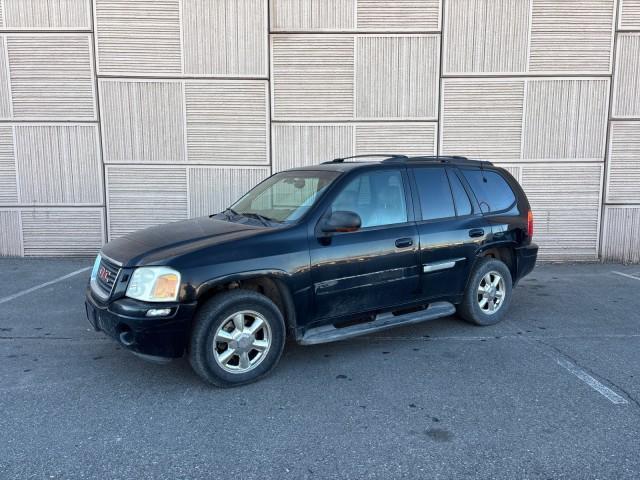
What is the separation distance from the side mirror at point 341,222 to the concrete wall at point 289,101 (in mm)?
4760

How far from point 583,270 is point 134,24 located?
8792mm

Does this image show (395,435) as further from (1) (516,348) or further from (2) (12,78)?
(2) (12,78)

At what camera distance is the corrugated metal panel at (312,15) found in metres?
8.33

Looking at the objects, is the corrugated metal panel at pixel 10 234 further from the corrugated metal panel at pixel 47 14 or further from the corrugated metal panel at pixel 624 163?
the corrugated metal panel at pixel 624 163

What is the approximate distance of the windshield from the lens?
14.4 feet

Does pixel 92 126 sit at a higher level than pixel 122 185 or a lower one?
higher

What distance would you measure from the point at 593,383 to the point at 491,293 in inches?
64.5

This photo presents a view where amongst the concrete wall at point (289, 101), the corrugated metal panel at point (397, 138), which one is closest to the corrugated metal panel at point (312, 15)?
the concrete wall at point (289, 101)

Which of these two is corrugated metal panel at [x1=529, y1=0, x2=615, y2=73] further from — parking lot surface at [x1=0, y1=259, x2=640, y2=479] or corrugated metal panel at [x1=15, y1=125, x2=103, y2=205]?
corrugated metal panel at [x1=15, y1=125, x2=103, y2=205]

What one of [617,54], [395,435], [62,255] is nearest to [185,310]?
[395,435]

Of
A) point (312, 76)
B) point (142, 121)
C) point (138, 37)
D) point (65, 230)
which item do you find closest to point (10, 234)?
point (65, 230)

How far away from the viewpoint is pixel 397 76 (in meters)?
8.52

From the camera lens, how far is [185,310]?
143 inches

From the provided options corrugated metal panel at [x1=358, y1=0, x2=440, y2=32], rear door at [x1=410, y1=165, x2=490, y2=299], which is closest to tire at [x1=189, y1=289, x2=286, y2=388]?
rear door at [x1=410, y1=165, x2=490, y2=299]
